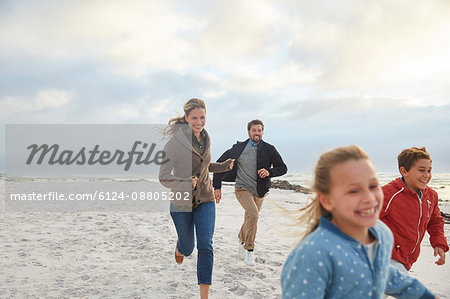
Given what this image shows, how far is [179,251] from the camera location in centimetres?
473

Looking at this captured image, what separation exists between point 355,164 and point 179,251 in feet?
11.5

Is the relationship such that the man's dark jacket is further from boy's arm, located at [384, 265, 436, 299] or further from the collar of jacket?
boy's arm, located at [384, 265, 436, 299]

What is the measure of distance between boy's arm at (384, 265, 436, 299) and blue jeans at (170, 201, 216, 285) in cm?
233

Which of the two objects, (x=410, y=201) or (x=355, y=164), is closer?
(x=355, y=164)

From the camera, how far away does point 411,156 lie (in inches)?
142

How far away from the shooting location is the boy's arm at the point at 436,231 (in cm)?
368

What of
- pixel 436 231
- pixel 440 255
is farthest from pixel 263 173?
pixel 440 255

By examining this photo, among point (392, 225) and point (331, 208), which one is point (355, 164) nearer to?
point (331, 208)

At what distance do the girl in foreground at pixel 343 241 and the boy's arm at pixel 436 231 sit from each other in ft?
7.20

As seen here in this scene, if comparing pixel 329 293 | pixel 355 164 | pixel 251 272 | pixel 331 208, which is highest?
pixel 355 164

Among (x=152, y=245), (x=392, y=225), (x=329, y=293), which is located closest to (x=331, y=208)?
(x=329, y=293)

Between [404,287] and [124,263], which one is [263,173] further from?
[404,287]

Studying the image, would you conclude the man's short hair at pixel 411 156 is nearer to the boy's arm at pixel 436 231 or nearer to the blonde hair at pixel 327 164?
the boy's arm at pixel 436 231

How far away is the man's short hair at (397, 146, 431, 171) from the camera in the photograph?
357 centimetres
